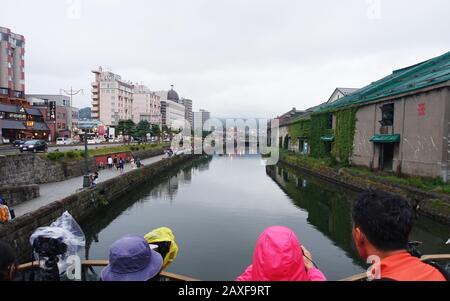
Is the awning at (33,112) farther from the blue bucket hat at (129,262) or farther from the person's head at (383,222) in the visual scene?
the person's head at (383,222)

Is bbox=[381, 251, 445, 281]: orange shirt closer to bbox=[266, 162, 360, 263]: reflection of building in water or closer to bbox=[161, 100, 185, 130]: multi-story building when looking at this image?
bbox=[266, 162, 360, 263]: reflection of building in water

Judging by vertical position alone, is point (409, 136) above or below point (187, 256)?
above

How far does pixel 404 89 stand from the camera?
19.0m

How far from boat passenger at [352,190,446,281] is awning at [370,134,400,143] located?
20.8 m

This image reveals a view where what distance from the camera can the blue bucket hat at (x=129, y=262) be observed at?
2.48 m

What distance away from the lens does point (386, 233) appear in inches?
68.3

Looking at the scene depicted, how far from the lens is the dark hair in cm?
172

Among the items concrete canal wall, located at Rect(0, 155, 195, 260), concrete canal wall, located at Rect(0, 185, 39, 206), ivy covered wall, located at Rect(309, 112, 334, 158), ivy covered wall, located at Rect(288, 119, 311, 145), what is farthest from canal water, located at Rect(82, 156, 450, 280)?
ivy covered wall, located at Rect(288, 119, 311, 145)

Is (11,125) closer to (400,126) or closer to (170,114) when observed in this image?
(400,126)

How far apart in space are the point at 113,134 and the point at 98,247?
62.0 meters

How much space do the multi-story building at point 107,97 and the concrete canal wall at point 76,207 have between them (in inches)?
2456

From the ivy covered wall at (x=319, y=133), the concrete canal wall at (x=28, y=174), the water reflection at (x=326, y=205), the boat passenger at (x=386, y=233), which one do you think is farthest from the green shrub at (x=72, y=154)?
the ivy covered wall at (x=319, y=133)
